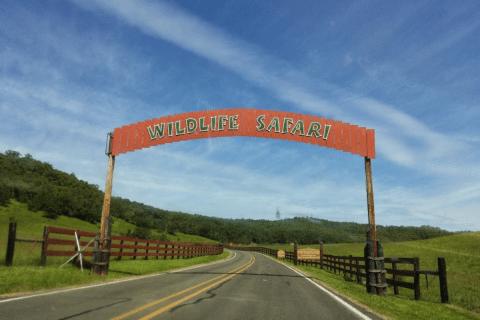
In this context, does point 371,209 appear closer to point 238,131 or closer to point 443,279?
point 443,279

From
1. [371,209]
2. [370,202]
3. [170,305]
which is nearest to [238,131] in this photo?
[370,202]

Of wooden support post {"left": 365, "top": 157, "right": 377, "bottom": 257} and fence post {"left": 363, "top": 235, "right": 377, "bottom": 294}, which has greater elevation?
wooden support post {"left": 365, "top": 157, "right": 377, "bottom": 257}

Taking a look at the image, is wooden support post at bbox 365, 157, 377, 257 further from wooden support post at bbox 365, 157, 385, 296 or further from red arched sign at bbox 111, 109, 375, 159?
red arched sign at bbox 111, 109, 375, 159

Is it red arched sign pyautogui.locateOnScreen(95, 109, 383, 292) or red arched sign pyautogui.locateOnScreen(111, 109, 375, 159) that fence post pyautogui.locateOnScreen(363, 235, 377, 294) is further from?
red arched sign pyautogui.locateOnScreen(111, 109, 375, 159)

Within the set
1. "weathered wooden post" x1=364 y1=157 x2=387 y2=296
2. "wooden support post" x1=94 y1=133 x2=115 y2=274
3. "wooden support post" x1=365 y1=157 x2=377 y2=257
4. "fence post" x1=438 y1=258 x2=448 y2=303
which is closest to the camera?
"fence post" x1=438 y1=258 x2=448 y2=303

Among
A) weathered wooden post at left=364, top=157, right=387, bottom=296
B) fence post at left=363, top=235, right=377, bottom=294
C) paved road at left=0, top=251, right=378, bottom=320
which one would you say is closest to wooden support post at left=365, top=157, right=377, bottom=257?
weathered wooden post at left=364, top=157, right=387, bottom=296

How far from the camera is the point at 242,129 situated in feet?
47.6

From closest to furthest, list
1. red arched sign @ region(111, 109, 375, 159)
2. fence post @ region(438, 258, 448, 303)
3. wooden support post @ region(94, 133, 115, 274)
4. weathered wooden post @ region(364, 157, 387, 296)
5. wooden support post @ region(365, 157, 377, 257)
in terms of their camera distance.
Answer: fence post @ region(438, 258, 448, 303)
weathered wooden post @ region(364, 157, 387, 296)
wooden support post @ region(365, 157, 377, 257)
wooden support post @ region(94, 133, 115, 274)
red arched sign @ region(111, 109, 375, 159)

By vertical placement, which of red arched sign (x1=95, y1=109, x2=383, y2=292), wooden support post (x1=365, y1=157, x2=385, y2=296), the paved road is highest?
red arched sign (x1=95, y1=109, x2=383, y2=292)

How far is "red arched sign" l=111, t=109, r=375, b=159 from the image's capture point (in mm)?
13664

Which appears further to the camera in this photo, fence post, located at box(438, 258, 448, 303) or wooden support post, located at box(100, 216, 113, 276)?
wooden support post, located at box(100, 216, 113, 276)

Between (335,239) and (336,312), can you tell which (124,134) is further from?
(335,239)

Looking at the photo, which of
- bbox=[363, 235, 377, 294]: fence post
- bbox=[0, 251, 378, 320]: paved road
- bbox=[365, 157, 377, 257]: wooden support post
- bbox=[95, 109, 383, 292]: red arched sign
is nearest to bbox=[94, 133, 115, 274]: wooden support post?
bbox=[95, 109, 383, 292]: red arched sign

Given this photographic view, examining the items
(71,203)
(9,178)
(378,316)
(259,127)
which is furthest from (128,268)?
(9,178)
